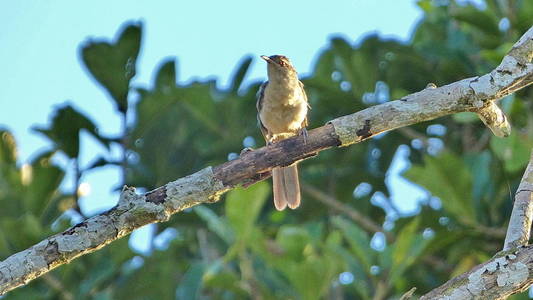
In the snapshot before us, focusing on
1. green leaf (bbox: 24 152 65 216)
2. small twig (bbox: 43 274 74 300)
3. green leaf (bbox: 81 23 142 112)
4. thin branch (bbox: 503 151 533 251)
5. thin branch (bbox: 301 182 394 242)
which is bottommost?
thin branch (bbox: 503 151 533 251)

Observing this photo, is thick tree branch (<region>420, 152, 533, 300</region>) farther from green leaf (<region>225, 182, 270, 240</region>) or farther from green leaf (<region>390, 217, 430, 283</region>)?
green leaf (<region>225, 182, 270, 240</region>)

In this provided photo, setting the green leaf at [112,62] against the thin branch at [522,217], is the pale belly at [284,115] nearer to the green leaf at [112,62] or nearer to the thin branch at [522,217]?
the green leaf at [112,62]

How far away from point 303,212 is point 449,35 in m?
1.65

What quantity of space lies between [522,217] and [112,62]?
3276mm

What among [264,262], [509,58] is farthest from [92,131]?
[509,58]

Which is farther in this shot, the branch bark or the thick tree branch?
the branch bark

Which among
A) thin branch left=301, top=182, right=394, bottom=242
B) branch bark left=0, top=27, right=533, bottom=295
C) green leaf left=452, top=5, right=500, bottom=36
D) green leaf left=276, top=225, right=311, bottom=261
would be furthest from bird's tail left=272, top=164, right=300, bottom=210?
branch bark left=0, top=27, right=533, bottom=295

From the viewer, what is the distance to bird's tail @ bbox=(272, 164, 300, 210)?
5898 millimetres

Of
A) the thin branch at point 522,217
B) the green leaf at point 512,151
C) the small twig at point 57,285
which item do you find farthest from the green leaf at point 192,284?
the thin branch at point 522,217

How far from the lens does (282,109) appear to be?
576 centimetres

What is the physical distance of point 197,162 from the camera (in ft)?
22.9

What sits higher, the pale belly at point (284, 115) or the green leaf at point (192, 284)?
the pale belly at point (284, 115)

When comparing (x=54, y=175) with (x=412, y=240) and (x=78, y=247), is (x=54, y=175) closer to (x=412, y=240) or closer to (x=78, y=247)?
(x=412, y=240)

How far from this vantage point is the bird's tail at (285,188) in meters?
5.90
